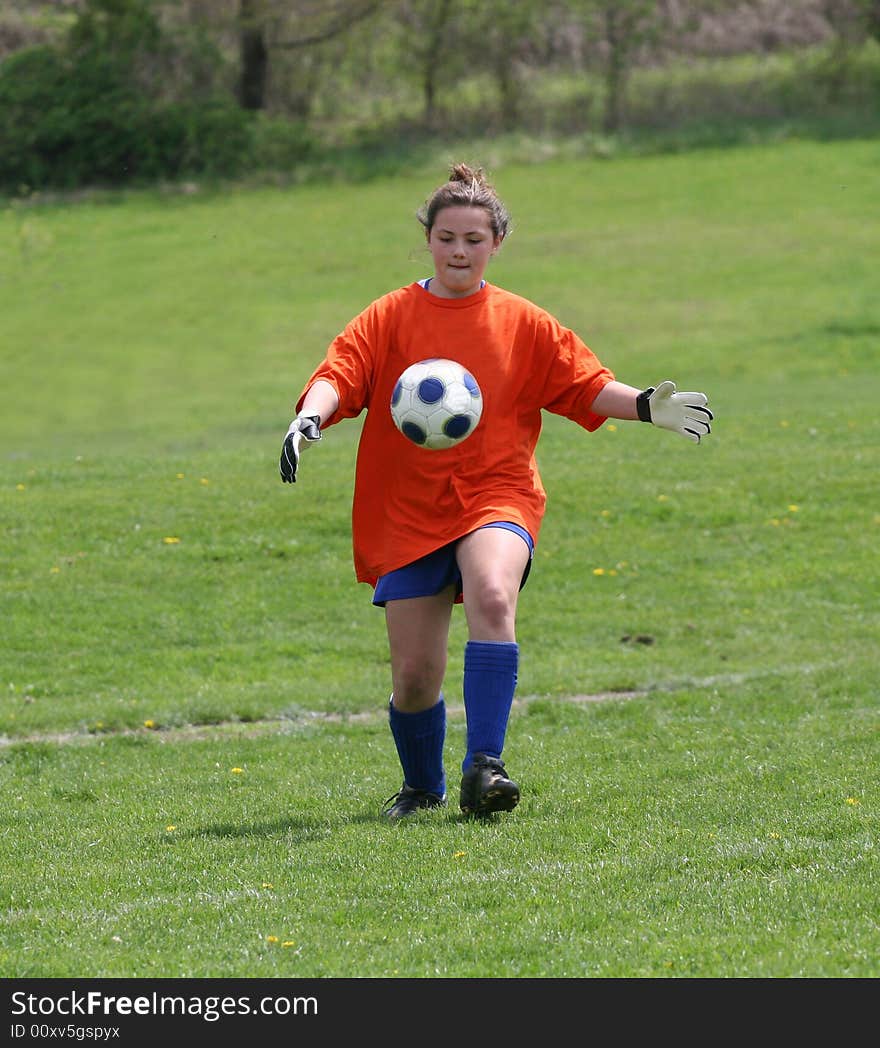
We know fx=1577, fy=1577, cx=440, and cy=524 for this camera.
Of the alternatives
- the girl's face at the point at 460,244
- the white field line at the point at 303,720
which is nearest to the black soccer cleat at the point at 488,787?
the girl's face at the point at 460,244

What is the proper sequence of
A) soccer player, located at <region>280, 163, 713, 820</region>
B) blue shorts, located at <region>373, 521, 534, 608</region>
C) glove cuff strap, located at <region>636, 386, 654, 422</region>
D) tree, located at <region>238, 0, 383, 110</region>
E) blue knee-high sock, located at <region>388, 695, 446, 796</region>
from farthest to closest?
1. tree, located at <region>238, 0, 383, 110</region>
2. blue knee-high sock, located at <region>388, 695, 446, 796</region>
3. glove cuff strap, located at <region>636, 386, 654, 422</region>
4. blue shorts, located at <region>373, 521, 534, 608</region>
5. soccer player, located at <region>280, 163, 713, 820</region>

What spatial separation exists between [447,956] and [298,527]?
31.5 feet

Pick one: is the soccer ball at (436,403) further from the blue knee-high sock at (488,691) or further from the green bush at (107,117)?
the green bush at (107,117)

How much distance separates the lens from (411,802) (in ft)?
20.8

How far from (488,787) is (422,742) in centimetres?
55

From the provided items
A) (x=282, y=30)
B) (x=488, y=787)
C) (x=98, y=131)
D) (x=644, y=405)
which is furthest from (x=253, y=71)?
(x=488, y=787)

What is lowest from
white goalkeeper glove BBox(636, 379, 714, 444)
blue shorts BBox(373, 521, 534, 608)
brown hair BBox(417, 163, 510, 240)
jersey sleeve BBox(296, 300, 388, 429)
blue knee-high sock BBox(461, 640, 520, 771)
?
blue knee-high sock BBox(461, 640, 520, 771)

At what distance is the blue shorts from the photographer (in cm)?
607

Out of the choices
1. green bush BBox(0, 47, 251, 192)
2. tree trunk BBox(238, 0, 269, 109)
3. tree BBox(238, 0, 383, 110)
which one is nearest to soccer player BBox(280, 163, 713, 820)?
green bush BBox(0, 47, 251, 192)

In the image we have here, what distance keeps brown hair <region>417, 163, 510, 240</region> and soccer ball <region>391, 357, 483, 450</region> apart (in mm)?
589

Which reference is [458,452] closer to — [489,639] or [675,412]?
[489,639]

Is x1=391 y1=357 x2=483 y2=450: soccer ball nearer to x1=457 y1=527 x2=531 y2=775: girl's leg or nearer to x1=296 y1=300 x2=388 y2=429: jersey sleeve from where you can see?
→ x1=296 y1=300 x2=388 y2=429: jersey sleeve

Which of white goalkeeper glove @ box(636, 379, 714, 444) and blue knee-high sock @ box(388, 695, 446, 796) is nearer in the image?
white goalkeeper glove @ box(636, 379, 714, 444)

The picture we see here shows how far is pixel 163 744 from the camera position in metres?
8.76
